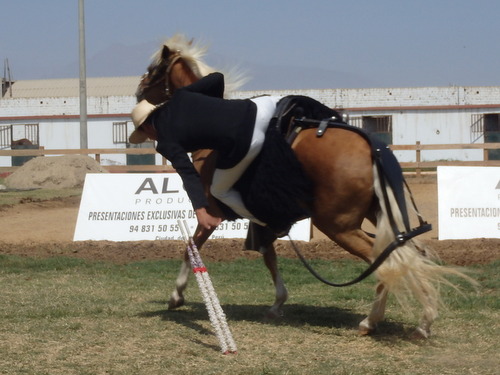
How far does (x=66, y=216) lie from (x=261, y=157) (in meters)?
10.9

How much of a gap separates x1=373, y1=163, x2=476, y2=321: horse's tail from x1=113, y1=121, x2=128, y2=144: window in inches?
1430

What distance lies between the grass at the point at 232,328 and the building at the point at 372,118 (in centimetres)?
Answer: 2867

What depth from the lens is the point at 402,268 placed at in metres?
6.25

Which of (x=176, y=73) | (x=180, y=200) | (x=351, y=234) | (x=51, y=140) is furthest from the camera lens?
(x=51, y=140)

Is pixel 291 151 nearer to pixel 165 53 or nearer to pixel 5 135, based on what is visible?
pixel 165 53

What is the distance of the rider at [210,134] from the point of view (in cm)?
665

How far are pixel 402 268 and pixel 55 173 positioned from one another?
1976 centimetres

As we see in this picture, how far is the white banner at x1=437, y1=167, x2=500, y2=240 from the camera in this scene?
1305 centimetres

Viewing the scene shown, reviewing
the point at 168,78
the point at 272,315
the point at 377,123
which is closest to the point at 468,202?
the point at 272,315

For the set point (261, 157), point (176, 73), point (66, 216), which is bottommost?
point (66, 216)

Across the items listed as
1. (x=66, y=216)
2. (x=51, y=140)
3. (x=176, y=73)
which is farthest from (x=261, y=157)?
(x=51, y=140)

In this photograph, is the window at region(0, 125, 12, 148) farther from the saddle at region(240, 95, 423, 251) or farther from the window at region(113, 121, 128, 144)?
the saddle at region(240, 95, 423, 251)

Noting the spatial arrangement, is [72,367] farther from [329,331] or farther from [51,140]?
[51,140]

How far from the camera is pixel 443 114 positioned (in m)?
41.2
